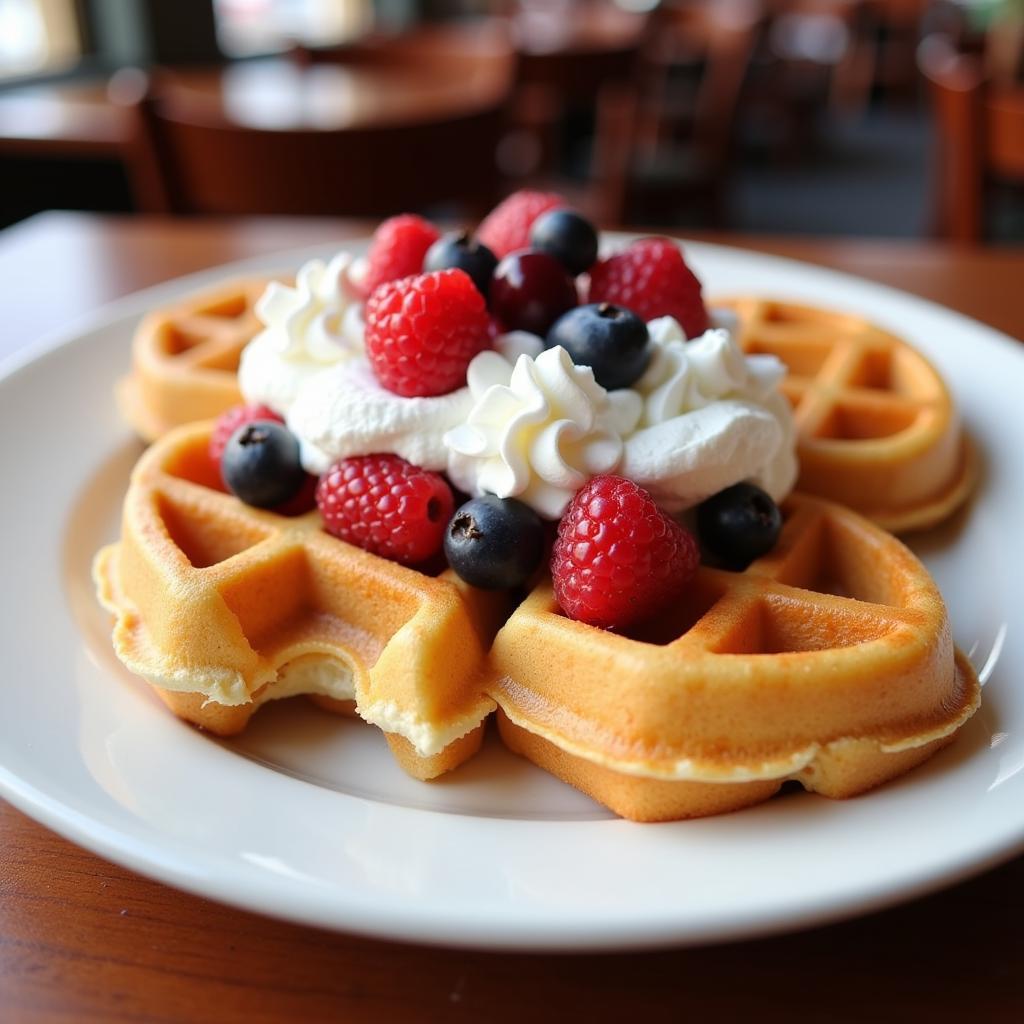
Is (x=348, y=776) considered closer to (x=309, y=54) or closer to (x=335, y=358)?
(x=335, y=358)

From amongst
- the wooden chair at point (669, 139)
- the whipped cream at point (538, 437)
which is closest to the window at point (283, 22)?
the wooden chair at point (669, 139)

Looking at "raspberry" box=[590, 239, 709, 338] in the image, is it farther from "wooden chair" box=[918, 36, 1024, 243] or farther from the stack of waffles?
"wooden chair" box=[918, 36, 1024, 243]

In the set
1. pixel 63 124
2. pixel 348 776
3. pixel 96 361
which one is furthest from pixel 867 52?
pixel 348 776

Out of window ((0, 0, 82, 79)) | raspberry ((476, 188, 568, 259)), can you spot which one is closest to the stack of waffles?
raspberry ((476, 188, 568, 259))

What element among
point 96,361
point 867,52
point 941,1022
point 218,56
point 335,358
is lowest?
point 867,52

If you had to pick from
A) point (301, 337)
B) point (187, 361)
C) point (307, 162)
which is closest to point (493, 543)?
point (301, 337)

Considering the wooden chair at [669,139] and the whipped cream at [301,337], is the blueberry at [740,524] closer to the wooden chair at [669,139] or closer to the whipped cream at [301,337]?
the whipped cream at [301,337]
